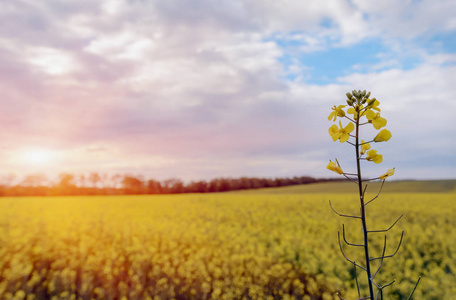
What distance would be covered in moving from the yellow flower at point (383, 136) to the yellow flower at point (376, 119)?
34 mm

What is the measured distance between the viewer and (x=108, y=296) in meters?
7.49

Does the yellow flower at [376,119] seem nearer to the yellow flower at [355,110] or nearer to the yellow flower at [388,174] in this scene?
the yellow flower at [355,110]

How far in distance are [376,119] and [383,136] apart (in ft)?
0.34

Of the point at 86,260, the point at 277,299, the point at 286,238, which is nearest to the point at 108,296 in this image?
the point at 86,260

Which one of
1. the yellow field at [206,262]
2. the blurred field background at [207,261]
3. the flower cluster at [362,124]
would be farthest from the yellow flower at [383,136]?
the yellow field at [206,262]

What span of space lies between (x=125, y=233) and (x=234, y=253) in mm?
3384

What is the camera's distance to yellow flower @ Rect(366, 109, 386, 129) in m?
1.98

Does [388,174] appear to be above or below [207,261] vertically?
above

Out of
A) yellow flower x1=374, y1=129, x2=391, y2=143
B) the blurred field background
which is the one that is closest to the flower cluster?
yellow flower x1=374, y1=129, x2=391, y2=143

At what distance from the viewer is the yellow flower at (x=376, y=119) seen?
1.98 metres

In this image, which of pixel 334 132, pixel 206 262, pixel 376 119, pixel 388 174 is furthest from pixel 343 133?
pixel 206 262

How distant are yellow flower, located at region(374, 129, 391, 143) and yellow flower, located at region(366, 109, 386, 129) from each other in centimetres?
3

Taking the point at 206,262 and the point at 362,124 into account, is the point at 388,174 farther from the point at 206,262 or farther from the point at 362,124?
the point at 206,262

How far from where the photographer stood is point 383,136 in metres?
2.01
